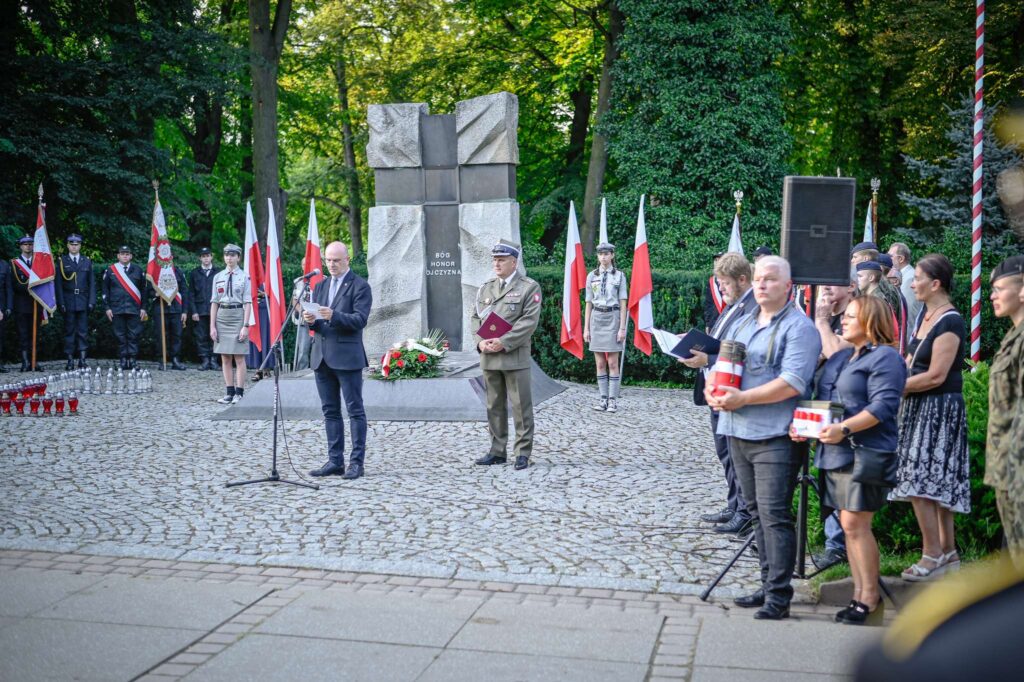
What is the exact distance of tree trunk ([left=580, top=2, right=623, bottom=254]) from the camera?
2569cm

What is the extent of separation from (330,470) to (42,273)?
12.0 m

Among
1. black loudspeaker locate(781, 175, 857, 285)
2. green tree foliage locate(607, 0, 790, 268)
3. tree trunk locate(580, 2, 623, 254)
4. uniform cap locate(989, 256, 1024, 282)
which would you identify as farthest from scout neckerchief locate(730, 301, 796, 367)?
tree trunk locate(580, 2, 623, 254)

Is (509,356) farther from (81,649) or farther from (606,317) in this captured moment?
(81,649)

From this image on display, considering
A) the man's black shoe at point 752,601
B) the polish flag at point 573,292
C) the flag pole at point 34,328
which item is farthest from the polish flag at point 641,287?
the flag pole at point 34,328

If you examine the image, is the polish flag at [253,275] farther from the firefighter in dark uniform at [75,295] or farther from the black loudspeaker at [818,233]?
the black loudspeaker at [818,233]

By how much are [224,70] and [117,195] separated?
3815mm

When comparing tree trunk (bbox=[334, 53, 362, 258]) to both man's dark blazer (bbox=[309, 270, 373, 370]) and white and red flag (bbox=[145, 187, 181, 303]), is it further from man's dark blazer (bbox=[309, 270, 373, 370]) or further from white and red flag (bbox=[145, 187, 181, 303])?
man's dark blazer (bbox=[309, 270, 373, 370])

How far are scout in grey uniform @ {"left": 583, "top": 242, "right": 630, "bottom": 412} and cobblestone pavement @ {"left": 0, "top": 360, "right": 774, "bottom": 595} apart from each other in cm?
121

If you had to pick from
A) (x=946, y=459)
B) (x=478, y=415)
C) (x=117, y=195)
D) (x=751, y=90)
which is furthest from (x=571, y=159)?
(x=946, y=459)

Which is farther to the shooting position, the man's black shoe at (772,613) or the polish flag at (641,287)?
the polish flag at (641,287)

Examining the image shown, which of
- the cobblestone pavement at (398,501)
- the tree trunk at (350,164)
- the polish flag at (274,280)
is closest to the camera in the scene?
the cobblestone pavement at (398,501)

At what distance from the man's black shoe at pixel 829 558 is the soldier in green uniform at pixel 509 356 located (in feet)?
12.0

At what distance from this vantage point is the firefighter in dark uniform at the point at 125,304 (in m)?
19.3

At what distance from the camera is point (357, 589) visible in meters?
6.11
